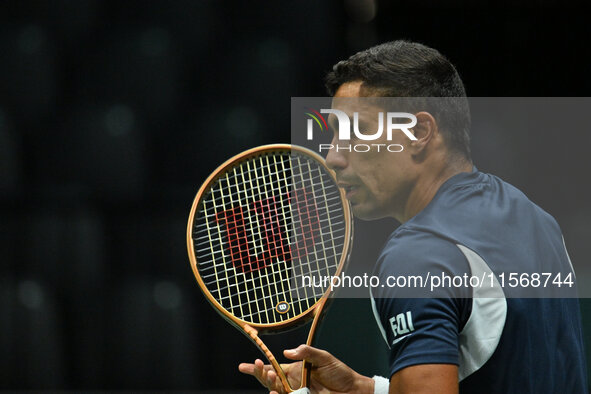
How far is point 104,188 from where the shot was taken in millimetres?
2508

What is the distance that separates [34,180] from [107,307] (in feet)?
1.54

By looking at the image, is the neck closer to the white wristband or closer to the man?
the man

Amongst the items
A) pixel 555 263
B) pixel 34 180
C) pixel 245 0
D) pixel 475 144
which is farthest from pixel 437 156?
pixel 34 180

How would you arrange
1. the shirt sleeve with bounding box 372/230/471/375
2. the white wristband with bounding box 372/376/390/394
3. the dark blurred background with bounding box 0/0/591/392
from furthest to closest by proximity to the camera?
the dark blurred background with bounding box 0/0/591/392 → the white wristband with bounding box 372/376/390/394 → the shirt sleeve with bounding box 372/230/471/375

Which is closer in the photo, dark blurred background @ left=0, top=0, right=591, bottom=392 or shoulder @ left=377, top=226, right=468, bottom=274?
shoulder @ left=377, top=226, right=468, bottom=274

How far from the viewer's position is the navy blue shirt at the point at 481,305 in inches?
33.9

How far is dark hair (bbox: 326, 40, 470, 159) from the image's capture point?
107 cm

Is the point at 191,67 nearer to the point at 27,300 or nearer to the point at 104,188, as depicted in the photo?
the point at 104,188

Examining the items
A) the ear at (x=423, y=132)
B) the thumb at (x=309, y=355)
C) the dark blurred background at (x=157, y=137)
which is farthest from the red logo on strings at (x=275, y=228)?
the dark blurred background at (x=157, y=137)

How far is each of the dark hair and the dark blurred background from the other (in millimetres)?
1345

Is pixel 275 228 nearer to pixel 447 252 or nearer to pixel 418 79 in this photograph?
pixel 418 79

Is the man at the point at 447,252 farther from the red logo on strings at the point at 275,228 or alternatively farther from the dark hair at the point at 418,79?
the red logo on strings at the point at 275,228

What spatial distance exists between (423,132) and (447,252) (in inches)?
8.9

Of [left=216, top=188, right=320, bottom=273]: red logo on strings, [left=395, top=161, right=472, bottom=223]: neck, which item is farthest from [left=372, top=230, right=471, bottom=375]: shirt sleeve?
[left=216, top=188, right=320, bottom=273]: red logo on strings
